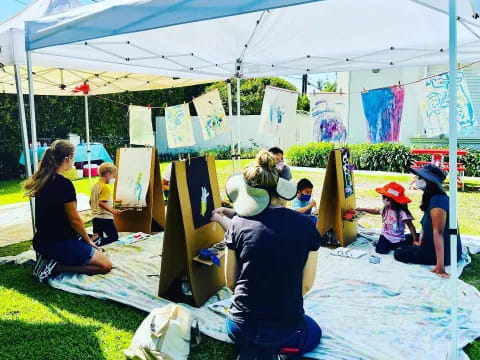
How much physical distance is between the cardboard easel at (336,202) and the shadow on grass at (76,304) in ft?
7.83

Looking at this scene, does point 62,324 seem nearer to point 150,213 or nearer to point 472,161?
point 150,213

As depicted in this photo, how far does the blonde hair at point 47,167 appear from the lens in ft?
12.2

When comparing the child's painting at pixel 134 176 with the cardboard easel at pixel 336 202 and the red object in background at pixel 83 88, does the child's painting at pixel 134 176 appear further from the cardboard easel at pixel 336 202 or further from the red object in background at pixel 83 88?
the red object in background at pixel 83 88

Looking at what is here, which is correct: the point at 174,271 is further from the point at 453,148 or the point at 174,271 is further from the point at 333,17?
the point at 333,17

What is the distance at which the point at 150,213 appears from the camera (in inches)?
215

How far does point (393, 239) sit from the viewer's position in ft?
15.1

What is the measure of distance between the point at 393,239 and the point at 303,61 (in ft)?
9.78

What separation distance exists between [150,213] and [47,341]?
8.85 feet

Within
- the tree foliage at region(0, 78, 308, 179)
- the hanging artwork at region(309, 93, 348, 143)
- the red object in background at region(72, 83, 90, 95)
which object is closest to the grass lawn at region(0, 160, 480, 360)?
the hanging artwork at region(309, 93, 348, 143)

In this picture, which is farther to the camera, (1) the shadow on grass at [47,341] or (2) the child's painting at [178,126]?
(2) the child's painting at [178,126]

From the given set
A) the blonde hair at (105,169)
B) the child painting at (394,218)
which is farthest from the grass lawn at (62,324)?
the blonde hair at (105,169)

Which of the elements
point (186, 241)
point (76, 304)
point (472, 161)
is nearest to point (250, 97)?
point (472, 161)

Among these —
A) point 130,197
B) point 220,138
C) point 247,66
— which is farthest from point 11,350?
point 220,138

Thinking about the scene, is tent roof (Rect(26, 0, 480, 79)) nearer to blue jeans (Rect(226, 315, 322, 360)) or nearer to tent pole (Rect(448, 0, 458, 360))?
tent pole (Rect(448, 0, 458, 360))
